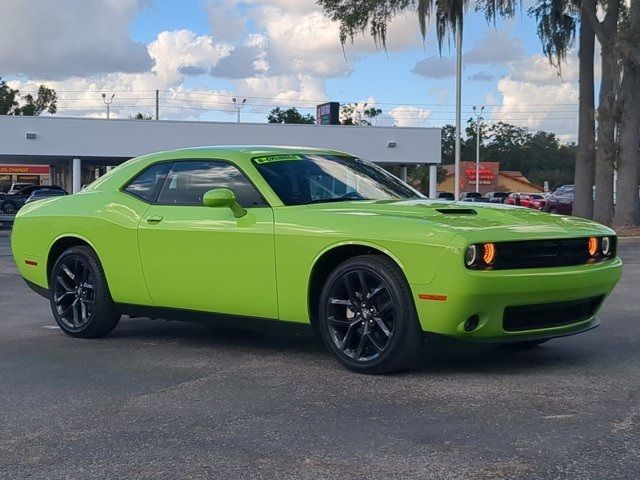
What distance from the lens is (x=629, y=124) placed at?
22.8 m

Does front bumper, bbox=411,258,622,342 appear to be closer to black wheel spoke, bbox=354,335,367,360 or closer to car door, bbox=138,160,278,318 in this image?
black wheel spoke, bbox=354,335,367,360

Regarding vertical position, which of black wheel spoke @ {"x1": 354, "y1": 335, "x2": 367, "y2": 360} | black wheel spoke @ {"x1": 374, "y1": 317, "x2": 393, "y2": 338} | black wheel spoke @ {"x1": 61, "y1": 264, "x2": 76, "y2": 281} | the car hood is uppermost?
the car hood

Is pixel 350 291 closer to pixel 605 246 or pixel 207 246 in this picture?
pixel 207 246

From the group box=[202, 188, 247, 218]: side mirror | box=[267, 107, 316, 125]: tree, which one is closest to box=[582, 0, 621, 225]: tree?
box=[202, 188, 247, 218]: side mirror

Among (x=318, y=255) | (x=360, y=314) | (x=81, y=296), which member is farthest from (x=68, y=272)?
(x=360, y=314)

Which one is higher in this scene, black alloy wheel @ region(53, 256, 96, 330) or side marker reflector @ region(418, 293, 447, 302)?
side marker reflector @ region(418, 293, 447, 302)

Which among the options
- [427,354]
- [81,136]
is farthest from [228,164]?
[81,136]

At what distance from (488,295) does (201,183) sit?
99.8 inches

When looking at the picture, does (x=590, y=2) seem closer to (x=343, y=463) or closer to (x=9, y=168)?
(x=343, y=463)

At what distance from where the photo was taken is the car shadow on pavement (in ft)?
18.3

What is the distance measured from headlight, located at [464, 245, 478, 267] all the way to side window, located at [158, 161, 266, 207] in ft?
5.46

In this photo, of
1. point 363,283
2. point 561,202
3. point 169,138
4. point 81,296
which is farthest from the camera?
point 561,202

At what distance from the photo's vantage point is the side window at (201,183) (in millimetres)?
6035

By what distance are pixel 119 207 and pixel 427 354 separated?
2741 mm
